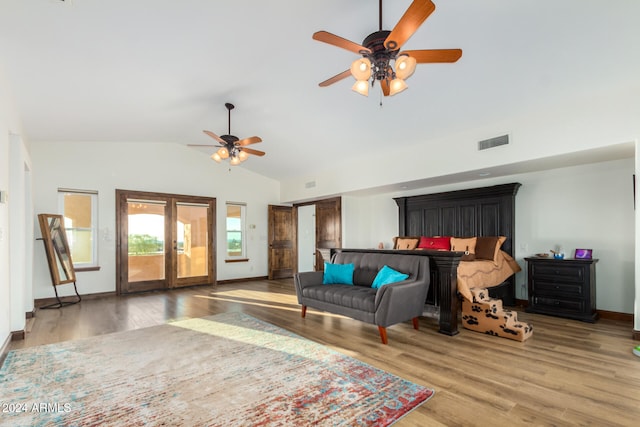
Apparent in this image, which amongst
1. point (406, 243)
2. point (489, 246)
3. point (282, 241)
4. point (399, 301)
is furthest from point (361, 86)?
point (282, 241)

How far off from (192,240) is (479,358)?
6568 millimetres

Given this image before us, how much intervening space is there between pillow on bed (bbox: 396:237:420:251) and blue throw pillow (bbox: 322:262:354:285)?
7.04 feet

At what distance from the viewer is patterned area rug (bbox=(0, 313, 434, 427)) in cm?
213

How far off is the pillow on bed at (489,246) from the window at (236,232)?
571 cm

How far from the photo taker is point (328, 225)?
7965 mm

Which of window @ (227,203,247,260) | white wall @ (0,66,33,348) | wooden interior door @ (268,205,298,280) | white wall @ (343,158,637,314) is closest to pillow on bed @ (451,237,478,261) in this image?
white wall @ (343,158,637,314)

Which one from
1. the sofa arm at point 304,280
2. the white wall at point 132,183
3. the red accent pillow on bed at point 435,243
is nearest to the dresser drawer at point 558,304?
the red accent pillow on bed at point 435,243

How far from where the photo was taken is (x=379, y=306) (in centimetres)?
348

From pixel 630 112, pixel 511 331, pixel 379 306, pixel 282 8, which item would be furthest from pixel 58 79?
pixel 630 112

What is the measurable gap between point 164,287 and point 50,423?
5466 millimetres

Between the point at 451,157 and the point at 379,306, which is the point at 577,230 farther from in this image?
the point at 379,306

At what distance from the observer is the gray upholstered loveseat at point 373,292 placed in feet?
11.4

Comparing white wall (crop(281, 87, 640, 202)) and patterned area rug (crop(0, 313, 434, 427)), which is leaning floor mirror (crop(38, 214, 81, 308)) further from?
white wall (crop(281, 87, 640, 202))

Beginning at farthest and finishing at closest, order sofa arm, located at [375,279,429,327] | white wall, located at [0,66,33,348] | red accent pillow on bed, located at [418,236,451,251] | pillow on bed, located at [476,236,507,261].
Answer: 1. red accent pillow on bed, located at [418,236,451,251]
2. pillow on bed, located at [476,236,507,261]
3. sofa arm, located at [375,279,429,327]
4. white wall, located at [0,66,33,348]
